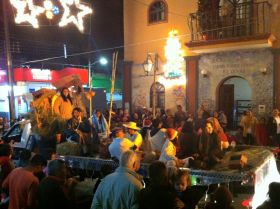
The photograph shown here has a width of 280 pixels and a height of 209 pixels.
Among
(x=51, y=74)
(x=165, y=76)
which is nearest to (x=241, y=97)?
(x=165, y=76)

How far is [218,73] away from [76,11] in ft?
25.8

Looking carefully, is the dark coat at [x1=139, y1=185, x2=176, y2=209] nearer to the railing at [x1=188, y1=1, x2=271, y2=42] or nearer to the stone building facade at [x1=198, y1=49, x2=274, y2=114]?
the railing at [x1=188, y1=1, x2=271, y2=42]

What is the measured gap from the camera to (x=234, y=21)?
1555cm

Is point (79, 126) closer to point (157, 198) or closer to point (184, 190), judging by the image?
point (184, 190)

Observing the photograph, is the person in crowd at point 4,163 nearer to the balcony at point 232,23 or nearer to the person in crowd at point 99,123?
the person in crowd at point 99,123

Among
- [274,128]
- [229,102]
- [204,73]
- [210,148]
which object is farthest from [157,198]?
[229,102]

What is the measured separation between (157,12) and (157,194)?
16179 mm

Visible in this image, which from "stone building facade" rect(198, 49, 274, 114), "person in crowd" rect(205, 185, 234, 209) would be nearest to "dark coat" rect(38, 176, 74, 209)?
"person in crowd" rect(205, 185, 234, 209)

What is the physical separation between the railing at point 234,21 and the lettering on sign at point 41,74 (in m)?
13.2

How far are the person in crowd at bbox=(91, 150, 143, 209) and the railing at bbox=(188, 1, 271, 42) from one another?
1181 centimetres

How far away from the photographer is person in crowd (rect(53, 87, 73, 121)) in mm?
10406

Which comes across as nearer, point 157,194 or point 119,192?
point 157,194

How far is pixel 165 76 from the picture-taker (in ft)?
60.1

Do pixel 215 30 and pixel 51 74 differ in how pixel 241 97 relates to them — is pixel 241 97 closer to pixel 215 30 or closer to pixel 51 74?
pixel 215 30
